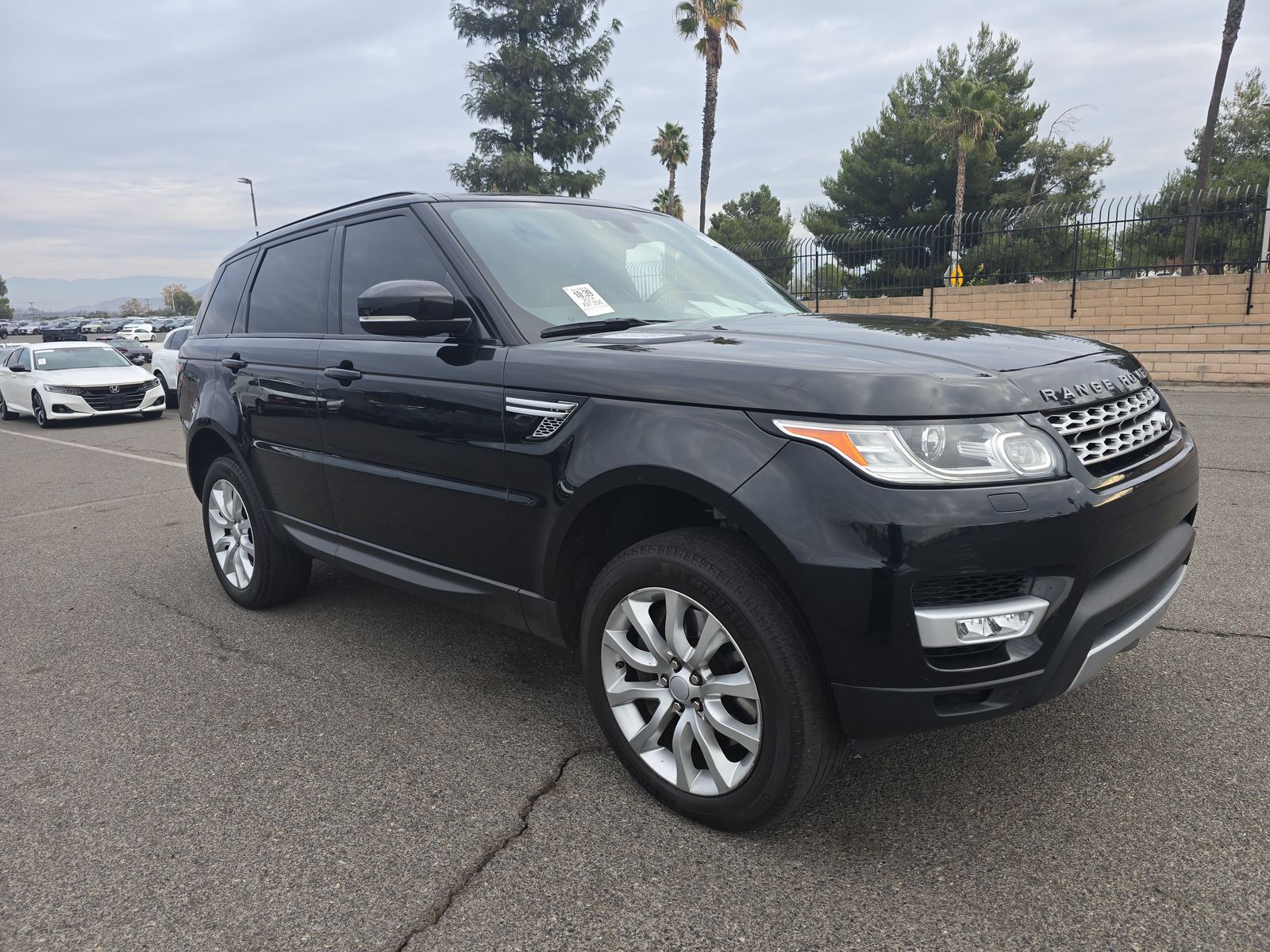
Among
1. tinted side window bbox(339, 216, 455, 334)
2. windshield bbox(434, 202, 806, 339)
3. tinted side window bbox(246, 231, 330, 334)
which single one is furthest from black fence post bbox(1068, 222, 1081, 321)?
tinted side window bbox(339, 216, 455, 334)

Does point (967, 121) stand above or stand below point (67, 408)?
above

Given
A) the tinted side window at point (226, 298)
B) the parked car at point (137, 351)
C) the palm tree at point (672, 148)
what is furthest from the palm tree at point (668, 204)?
the tinted side window at point (226, 298)

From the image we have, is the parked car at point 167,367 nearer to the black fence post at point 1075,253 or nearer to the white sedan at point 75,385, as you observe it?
the white sedan at point 75,385

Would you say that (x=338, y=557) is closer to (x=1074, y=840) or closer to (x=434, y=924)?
(x=434, y=924)

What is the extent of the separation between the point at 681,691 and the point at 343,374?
1.87 metres

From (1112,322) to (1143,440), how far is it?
1469cm

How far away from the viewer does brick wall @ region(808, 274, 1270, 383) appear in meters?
13.8

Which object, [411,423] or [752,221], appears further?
[752,221]

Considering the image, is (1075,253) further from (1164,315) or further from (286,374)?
(286,374)

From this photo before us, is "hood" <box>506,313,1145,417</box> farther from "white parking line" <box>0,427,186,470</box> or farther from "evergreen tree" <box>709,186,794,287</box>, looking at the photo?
"evergreen tree" <box>709,186,794,287</box>

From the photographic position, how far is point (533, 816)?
8.23 feet

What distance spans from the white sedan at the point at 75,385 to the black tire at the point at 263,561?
41.3ft

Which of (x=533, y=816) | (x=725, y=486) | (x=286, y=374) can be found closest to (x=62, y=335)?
(x=286, y=374)

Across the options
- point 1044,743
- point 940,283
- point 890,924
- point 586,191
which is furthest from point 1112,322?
point 586,191
